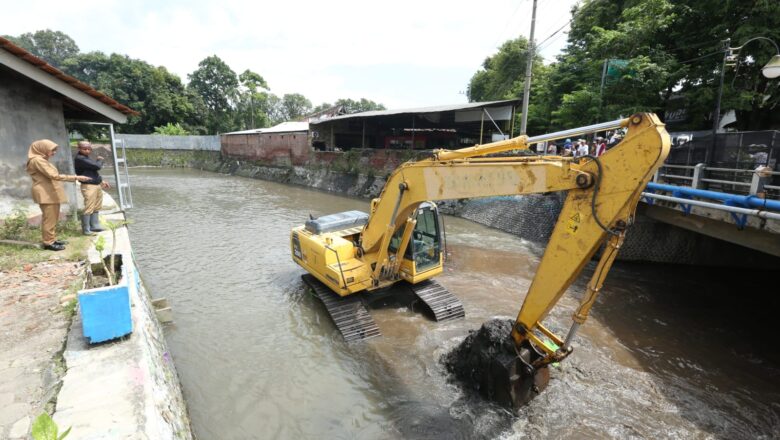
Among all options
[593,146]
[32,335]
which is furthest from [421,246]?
[593,146]

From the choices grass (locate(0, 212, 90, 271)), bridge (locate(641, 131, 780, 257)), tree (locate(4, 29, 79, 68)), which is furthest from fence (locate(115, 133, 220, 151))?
tree (locate(4, 29, 79, 68))

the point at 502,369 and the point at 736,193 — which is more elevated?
the point at 736,193

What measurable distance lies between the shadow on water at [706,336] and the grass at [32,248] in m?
8.95

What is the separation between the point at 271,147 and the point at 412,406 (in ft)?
93.9

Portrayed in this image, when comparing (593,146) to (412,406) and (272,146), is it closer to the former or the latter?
(412,406)

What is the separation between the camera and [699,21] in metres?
12.8

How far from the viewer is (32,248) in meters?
5.93

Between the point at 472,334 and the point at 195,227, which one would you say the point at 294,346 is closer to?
the point at 472,334

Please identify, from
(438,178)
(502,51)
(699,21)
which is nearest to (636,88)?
(699,21)

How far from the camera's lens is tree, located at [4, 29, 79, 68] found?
→ 232ft

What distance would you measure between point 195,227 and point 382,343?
10.3 meters

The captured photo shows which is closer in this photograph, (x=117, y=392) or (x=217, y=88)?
(x=117, y=392)

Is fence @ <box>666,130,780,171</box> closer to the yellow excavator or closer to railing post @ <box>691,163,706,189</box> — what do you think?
railing post @ <box>691,163,706,189</box>

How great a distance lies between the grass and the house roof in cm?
223
